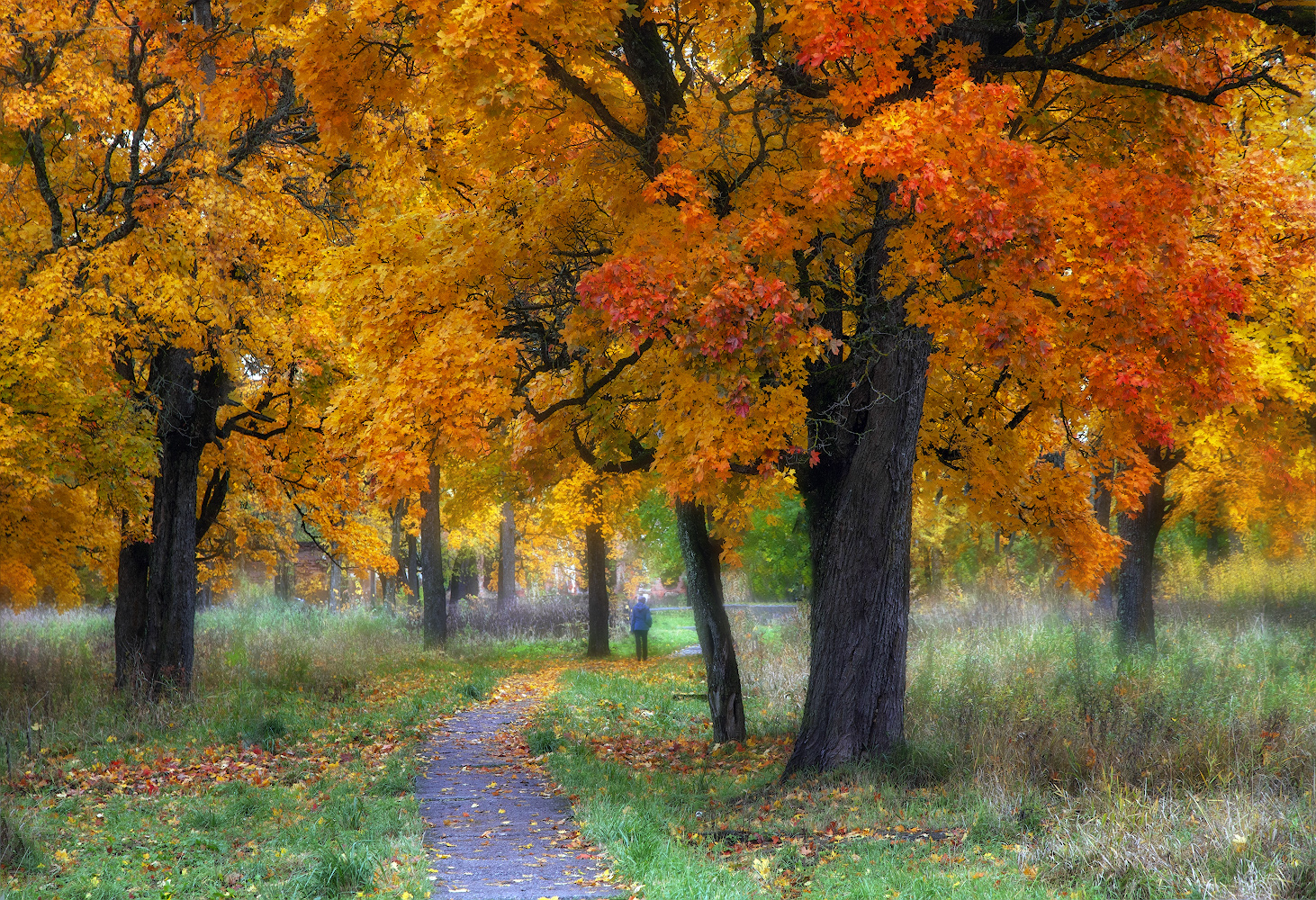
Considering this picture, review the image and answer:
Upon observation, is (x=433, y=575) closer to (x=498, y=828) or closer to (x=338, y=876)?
(x=498, y=828)

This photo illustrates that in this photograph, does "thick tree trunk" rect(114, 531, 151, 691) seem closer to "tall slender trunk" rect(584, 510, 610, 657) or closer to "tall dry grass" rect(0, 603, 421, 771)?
"tall dry grass" rect(0, 603, 421, 771)

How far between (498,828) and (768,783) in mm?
2406

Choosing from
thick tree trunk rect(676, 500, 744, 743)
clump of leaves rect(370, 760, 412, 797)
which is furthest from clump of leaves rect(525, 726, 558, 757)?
clump of leaves rect(370, 760, 412, 797)

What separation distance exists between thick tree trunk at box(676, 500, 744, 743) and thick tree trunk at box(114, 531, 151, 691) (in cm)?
732

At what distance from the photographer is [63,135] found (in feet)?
43.5

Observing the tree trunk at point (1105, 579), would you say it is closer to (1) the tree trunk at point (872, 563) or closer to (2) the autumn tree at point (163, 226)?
(1) the tree trunk at point (872, 563)

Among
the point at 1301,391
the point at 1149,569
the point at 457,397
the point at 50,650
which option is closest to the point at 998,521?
the point at 1301,391

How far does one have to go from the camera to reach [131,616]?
1454cm

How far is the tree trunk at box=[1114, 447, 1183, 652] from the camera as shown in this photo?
15.6m

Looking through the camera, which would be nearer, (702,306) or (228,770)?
(702,306)

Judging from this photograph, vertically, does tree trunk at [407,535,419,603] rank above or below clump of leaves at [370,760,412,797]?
above

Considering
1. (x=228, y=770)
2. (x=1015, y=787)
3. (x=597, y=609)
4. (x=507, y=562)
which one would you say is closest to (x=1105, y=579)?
(x=597, y=609)

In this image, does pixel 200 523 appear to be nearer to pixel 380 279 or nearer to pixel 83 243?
pixel 83 243

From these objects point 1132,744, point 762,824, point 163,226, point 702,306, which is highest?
point 163,226
